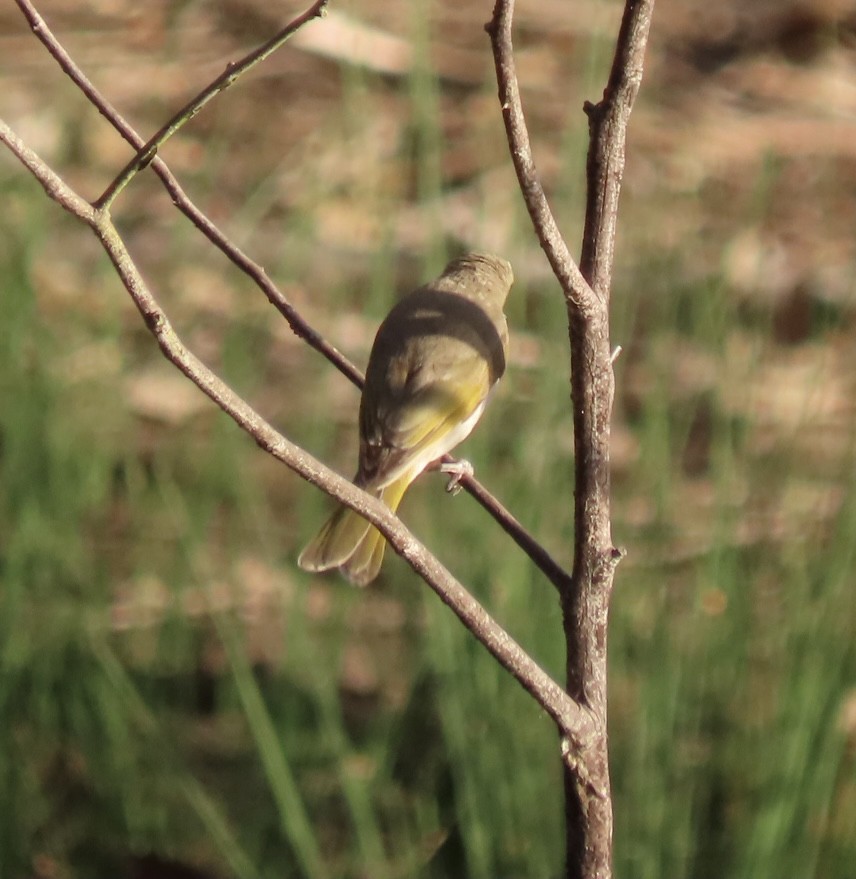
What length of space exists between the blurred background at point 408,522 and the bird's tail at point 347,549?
460 mm

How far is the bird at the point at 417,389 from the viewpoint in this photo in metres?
2.29

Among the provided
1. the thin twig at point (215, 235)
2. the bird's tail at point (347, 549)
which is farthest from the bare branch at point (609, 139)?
the bird's tail at point (347, 549)

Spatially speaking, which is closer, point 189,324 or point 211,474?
point 211,474

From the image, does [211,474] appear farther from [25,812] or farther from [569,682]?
[569,682]

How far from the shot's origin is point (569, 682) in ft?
4.83

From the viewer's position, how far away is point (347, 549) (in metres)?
2.13

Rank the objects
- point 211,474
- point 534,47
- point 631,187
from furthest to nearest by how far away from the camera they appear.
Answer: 1. point 534,47
2. point 631,187
3. point 211,474

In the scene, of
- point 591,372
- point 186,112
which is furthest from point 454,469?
point 186,112

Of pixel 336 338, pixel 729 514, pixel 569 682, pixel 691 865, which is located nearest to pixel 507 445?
pixel 336 338

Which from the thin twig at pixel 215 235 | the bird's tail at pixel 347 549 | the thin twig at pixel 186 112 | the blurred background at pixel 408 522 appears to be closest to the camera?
the thin twig at pixel 186 112

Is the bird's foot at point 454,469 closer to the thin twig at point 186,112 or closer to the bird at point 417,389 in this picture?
the bird at point 417,389

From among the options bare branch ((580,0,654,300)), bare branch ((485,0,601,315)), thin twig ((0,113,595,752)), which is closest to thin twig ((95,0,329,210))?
thin twig ((0,113,595,752))

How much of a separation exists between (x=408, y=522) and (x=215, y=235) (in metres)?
2.21

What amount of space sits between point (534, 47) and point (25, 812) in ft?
14.0
